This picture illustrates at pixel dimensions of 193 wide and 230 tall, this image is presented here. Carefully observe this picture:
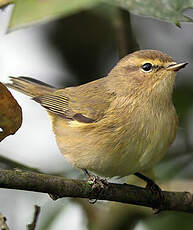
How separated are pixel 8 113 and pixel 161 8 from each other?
78cm

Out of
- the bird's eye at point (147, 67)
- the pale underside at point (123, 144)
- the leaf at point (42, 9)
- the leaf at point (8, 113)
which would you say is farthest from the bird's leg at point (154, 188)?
the leaf at point (42, 9)

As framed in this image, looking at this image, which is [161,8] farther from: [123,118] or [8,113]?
[123,118]

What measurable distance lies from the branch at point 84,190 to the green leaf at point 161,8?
0.84m

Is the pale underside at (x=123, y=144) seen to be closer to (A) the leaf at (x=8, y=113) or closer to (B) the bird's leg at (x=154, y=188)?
(B) the bird's leg at (x=154, y=188)

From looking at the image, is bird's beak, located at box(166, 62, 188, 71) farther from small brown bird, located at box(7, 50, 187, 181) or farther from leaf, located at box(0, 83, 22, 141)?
leaf, located at box(0, 83, 22, 141)

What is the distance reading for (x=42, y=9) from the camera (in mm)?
2084

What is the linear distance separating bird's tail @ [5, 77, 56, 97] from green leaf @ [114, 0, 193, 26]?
2266 mm

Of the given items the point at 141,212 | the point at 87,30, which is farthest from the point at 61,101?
the point at 141,212

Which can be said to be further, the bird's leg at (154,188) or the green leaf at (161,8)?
the bird's leg at (154,188)

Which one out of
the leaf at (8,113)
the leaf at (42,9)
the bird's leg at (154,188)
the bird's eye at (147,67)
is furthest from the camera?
the bird's eye at (147,67)

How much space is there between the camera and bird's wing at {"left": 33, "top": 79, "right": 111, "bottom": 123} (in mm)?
3604

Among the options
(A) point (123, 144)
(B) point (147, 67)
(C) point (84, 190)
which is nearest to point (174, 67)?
(B) point (147, 67)

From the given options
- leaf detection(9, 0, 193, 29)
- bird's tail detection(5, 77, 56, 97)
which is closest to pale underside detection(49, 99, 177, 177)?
bird's tail detection(5, 77, 56, 97)

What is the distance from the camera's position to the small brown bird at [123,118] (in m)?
3.23
